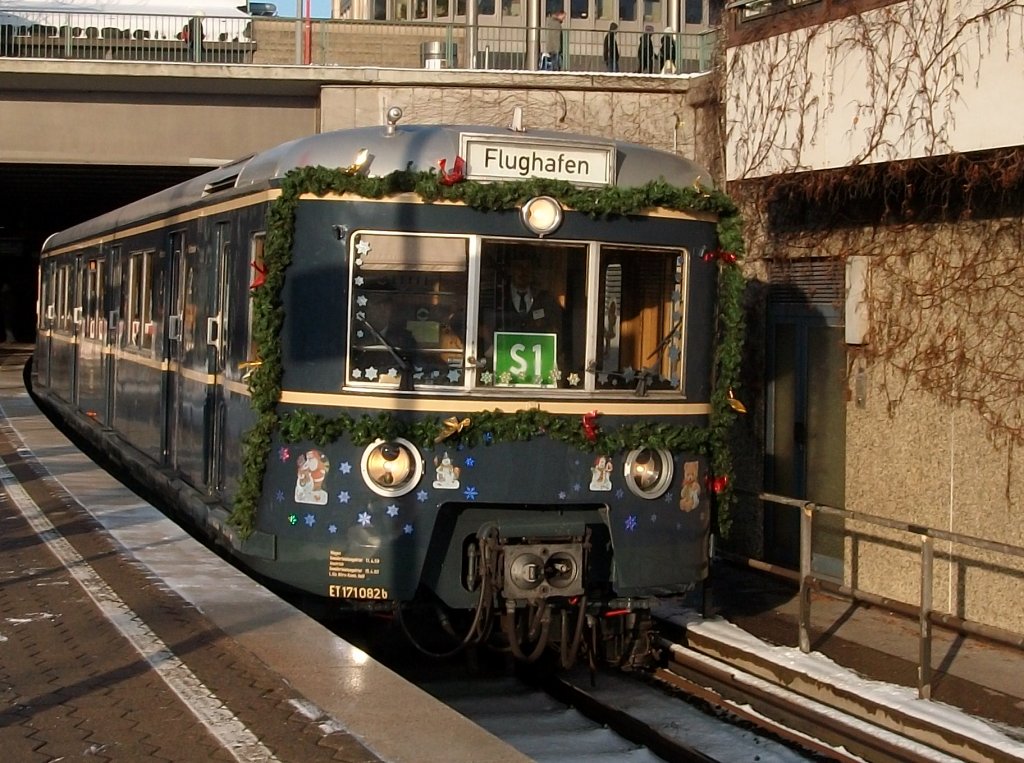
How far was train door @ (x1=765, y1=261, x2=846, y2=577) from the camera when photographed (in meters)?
12.0

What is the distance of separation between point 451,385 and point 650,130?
8828mm

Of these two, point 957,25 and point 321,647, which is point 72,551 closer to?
point 321,647

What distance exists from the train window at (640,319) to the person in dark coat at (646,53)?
12110mm

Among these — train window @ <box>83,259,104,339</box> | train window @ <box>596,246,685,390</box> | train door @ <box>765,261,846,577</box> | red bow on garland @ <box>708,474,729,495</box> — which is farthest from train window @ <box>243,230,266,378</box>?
train window @ <box>83,259,104,339</box>

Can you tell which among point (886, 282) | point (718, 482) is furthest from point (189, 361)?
point (886, 282)

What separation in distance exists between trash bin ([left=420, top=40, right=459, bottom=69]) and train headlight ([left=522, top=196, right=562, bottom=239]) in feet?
40.3

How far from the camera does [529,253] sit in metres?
8.37

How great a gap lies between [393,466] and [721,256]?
2.39 m

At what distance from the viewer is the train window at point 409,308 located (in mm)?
8234

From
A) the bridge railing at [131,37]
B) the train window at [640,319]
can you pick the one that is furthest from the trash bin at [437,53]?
the train window at [640,319]

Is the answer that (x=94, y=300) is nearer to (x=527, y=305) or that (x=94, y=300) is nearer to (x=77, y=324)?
(x=77, y=324)

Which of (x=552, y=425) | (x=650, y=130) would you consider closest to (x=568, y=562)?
(x=552, y=425)

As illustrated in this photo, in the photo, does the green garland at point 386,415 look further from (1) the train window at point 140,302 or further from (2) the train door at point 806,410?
(1) the train window at point 140,302

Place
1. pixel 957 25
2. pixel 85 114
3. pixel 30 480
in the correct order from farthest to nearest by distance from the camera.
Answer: pixel 85 114
pixel 30 480
pixel 957 25
